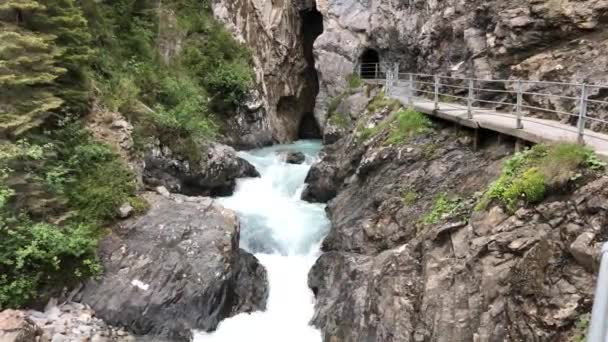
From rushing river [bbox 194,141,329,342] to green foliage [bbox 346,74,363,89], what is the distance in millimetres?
6015

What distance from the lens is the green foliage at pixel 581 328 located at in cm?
472

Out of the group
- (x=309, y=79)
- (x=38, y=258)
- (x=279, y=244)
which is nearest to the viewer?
(x=38, y=258)

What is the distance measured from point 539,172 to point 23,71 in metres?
11.0

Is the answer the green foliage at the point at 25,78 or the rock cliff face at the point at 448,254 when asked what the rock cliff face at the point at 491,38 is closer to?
the rock cliff face at the point at 448,254

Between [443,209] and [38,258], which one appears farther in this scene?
[38,258]

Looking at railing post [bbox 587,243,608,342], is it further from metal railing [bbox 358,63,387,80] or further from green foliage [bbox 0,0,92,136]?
metal railing [bbox 358,63,387,80]

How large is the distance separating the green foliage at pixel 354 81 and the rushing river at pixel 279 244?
6015mm

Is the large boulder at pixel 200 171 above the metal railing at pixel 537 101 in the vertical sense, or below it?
below

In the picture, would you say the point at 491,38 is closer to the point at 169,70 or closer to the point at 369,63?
the point at 369,63

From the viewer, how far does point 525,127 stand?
28.3ft

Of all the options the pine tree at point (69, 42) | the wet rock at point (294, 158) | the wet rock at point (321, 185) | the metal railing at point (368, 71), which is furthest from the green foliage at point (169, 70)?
the metal railing at point (368, 71)

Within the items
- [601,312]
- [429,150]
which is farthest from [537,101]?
[601,312]

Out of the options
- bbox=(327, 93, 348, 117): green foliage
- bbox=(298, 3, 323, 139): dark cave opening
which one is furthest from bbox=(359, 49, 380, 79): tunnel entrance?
bbox=(298, 3, 323, 139): dark cave opening

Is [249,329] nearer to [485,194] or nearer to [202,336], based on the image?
[202,336]
